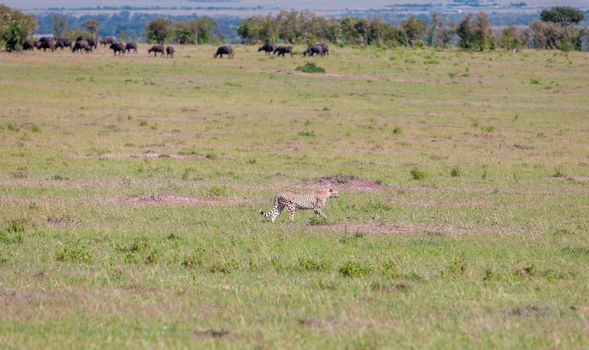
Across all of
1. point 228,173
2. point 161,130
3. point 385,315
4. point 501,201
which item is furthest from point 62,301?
point 161,130

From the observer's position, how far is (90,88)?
44406mm

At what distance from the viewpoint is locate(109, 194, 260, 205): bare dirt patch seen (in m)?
16.9

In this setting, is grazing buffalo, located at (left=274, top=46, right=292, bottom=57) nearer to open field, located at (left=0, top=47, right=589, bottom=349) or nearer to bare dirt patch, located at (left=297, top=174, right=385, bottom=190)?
open field, located at (left=0, top=47, right=589, bottom=349)

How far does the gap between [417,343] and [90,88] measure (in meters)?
38.2

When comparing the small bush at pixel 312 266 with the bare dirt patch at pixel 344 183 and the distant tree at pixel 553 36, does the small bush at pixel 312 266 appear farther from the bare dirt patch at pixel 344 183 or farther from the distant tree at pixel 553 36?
the distant tree at pixel 553 36

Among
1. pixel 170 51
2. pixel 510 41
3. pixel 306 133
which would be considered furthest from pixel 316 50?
pixel 306 133

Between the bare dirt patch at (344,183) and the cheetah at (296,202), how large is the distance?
430cm

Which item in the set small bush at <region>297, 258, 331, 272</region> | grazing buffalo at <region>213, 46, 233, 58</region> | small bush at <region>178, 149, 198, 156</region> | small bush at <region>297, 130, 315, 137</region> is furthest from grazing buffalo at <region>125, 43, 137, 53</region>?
small bush at <region>297, 258, 331, 272</region>

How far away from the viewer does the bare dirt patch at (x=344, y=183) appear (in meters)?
19.6

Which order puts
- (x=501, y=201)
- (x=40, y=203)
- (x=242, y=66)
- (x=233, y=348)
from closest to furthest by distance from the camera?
(x=233, y=348)
(x=40, y=203)
(x=501, y=201)
(x=242, y=66)

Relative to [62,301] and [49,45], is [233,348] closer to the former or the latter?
[62,301]

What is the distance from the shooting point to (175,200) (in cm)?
1708

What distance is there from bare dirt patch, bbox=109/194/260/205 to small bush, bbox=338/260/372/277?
612 centimetres

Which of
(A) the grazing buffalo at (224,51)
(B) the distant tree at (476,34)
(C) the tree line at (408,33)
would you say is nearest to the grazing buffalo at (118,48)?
(A) the grazing buffalo at (224,51)
